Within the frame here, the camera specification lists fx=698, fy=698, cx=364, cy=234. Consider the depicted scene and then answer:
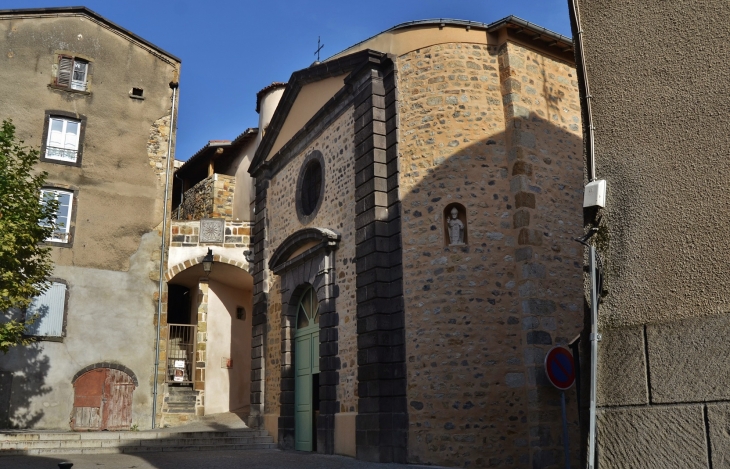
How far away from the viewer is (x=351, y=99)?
460 inches

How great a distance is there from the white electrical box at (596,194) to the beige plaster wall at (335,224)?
6747 mm

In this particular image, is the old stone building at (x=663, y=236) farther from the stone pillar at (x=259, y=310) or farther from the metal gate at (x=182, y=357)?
the metal gate at (x=182, y=357)

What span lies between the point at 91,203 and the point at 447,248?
915cm

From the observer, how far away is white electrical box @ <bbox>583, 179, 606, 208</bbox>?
4.29 m

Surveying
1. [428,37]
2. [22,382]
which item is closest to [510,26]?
→ [428,37]

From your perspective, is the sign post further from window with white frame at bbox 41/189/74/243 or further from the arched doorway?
window with white frame at bbox 41/189/74/243

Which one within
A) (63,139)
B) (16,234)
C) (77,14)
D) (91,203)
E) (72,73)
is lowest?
(16,234)

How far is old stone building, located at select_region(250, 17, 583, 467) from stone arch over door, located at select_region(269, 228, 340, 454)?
0.04 m

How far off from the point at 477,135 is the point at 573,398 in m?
3.94

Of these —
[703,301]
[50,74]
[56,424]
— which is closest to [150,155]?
[50,74]

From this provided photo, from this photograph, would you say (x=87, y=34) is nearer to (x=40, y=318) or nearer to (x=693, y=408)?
(x=40, y=318)

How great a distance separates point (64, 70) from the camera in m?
16.0

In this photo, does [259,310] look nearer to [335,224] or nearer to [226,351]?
[226,351]

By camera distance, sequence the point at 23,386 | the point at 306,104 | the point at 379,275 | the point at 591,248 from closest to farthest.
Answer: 1. the point at 591,248
2. the point at 379,275
3. the point at 306,104
4. the point at 23,386
